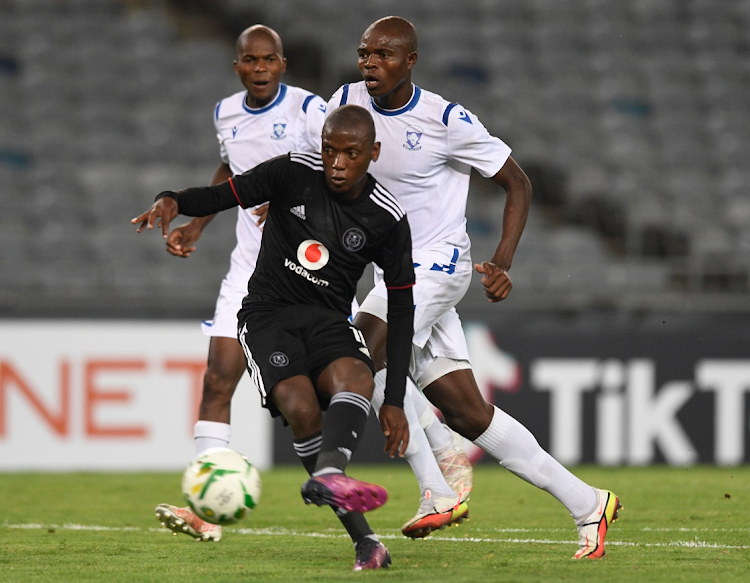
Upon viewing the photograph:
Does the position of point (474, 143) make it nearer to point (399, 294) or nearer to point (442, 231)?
point (442, 231)

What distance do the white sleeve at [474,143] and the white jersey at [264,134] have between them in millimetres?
1064

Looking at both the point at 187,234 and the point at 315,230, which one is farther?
the point at 187,234

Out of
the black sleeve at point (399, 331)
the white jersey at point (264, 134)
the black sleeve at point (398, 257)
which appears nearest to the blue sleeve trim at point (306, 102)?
the white jersey at point (264, 134)

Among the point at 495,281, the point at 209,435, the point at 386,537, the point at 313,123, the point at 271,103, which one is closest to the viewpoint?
the point at 495,281

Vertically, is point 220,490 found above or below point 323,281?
below

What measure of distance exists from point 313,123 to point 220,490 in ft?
7.88

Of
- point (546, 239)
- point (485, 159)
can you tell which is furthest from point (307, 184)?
point (546, 239)

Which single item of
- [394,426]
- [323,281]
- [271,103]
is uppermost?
[271,103]

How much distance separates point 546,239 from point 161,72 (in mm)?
4517

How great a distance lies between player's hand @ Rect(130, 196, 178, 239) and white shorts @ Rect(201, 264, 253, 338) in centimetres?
142

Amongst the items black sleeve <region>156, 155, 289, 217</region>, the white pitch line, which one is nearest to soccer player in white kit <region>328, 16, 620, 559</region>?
the white pitch line

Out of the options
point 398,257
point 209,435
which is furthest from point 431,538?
point 398,257

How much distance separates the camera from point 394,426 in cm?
452

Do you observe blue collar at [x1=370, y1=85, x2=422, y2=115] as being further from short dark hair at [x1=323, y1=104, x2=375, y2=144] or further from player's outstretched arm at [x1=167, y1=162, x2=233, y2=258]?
player's outstretched arm at [x1=167, y1=162, x2=233, y2=258]
